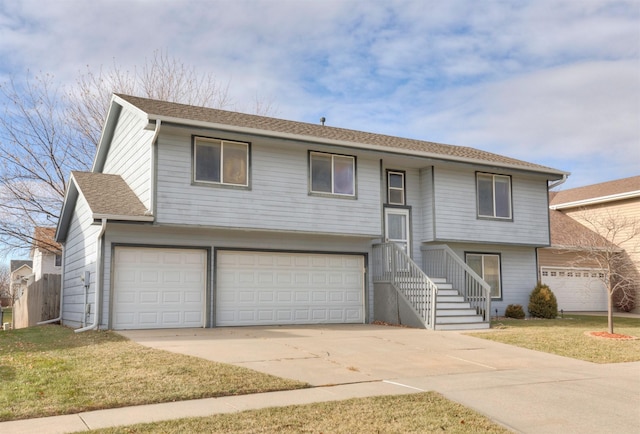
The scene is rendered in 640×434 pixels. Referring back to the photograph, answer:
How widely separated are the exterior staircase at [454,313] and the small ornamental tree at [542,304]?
4654 mm

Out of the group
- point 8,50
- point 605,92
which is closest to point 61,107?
point 8,50

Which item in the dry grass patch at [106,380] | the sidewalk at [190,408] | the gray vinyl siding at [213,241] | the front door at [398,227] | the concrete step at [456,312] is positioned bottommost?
the sidewalk at [190,408]

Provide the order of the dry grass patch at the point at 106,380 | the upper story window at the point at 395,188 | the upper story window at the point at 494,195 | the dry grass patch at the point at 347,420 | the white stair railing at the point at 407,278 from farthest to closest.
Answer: the upper story window at the point at 494,195 < the upper story window at the point at 395,188 < the white stair railing at the point at 407,278 < the dry grass patch at the point at 106,380 < the dry grass patch at the point at 347,420

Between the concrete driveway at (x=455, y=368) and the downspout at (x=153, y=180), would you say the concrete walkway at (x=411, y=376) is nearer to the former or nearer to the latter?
the concrete driveway at (x=455, y=368)

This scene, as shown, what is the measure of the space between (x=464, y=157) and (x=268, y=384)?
1265cm

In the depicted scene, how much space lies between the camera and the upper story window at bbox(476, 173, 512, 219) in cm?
1923

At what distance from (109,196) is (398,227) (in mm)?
8784

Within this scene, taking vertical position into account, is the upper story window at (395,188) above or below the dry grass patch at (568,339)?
above

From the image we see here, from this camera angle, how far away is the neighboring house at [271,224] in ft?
46.7

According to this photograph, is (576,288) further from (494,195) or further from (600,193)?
(494,195)

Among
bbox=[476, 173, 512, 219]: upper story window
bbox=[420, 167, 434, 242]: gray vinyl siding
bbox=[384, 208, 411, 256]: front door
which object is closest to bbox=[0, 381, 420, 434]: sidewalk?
bbox=[384, 208, 411, 256]: front door

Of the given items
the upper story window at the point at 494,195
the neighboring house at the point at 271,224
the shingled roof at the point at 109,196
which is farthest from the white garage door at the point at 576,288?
the shingled roof at the point at 109,196

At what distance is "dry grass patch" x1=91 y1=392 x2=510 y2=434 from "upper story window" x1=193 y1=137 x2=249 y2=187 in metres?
8.93

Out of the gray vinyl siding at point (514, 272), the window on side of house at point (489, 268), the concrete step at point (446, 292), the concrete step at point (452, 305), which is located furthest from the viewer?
the gray vinyl siding at point (514, 272)
